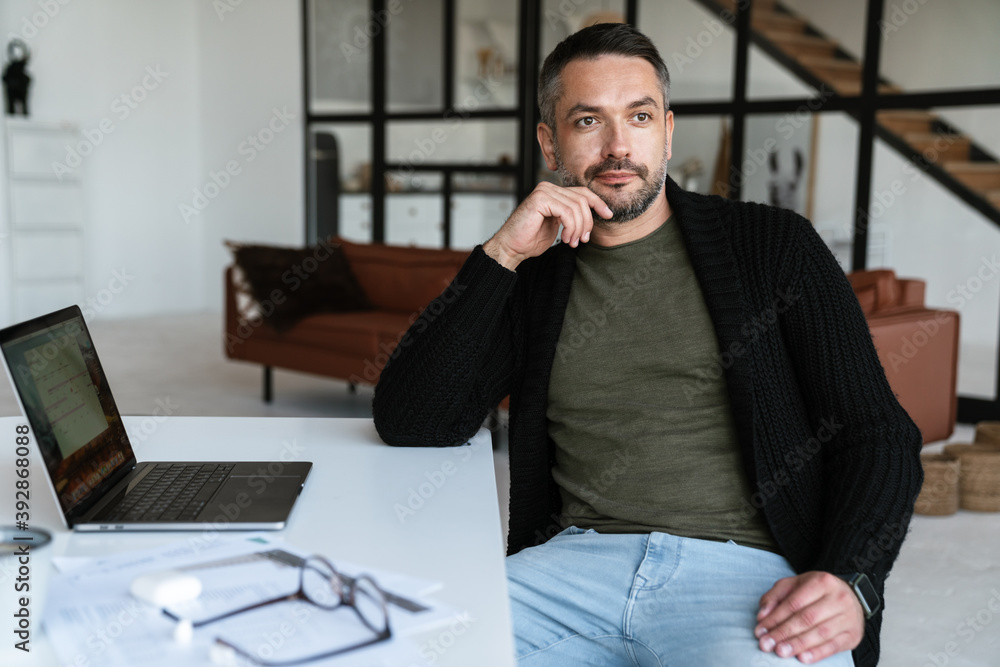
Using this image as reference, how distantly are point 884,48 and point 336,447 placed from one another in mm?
4337

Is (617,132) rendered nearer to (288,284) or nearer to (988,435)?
(988,435)

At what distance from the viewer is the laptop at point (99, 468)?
0.98 metres

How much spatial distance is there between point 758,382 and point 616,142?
436 mm

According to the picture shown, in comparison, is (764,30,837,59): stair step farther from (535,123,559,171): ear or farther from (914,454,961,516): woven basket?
(535,123,559,171): ear

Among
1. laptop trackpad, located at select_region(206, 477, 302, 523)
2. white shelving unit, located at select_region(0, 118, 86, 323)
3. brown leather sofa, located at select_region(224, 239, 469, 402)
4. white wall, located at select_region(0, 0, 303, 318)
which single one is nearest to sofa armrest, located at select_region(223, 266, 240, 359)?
brown leather sofa, located at select_region(224, 239, 469, 402)

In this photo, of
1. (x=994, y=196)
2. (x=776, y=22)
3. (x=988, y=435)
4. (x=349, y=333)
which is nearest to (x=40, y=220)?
(x=349, y=333)

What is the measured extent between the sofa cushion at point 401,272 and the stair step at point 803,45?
2140mm

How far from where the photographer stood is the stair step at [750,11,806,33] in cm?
504

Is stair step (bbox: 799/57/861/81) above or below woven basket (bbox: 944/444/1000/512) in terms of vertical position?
above

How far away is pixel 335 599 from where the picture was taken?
818 millimetres

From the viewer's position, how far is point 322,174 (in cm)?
757

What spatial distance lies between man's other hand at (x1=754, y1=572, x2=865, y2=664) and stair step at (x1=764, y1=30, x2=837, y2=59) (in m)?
4.48

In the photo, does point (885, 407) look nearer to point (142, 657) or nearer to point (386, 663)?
point (386, 663)

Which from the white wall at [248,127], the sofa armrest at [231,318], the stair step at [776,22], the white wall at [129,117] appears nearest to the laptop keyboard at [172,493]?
the sofa armrest at [231,318]
